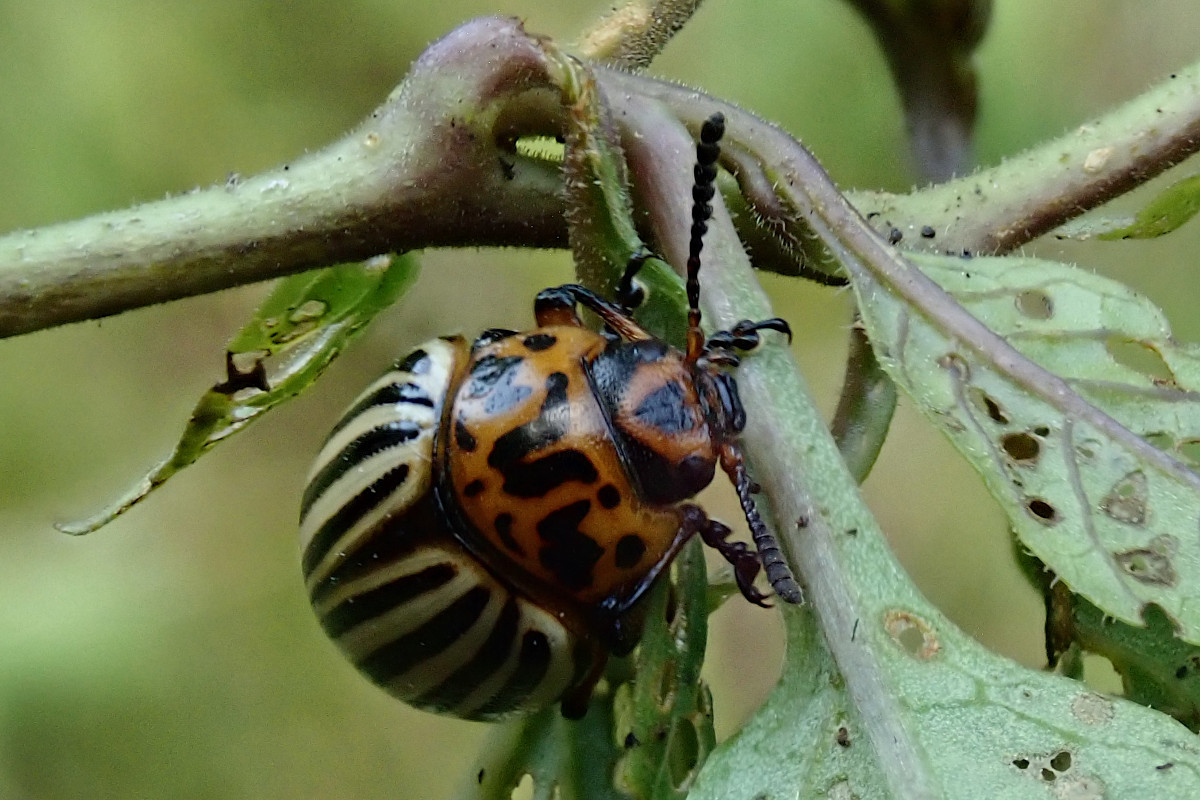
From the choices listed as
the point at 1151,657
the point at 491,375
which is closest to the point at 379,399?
the point at 491,375

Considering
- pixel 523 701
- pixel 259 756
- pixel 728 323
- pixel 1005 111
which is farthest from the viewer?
pixel 259 756

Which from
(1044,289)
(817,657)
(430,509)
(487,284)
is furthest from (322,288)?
(487,284)

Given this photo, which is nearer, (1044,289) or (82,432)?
(1044,289)

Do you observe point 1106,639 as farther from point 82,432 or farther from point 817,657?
point 82,432

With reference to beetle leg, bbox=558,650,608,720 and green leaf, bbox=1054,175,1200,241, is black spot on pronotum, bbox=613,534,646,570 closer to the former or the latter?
beetle leg, bbox=558,650,608,720

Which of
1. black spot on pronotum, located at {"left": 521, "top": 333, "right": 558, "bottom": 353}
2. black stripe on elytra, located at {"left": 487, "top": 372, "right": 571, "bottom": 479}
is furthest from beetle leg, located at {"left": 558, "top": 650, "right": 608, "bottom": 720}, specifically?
black spot on pronotum, located at {"left": 521, "top": 333, "right": 558, "bottom": 353}
